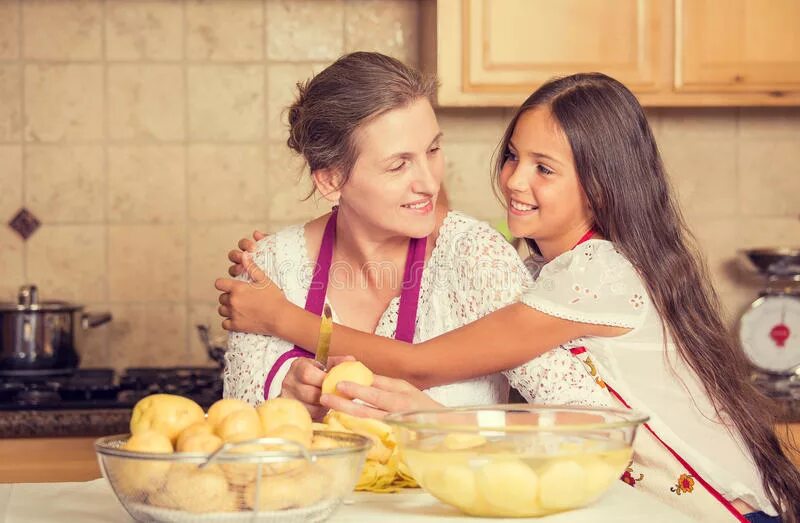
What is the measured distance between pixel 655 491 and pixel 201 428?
83 cm

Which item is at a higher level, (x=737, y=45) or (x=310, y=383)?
(x=737, y=45)

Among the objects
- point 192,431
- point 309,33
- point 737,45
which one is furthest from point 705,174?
point 192,431

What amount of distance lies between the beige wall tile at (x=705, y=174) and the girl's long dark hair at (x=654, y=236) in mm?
1258

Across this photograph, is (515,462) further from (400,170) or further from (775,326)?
(775,326)

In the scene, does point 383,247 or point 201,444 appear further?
point 383,247

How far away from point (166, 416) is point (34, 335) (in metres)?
1.66

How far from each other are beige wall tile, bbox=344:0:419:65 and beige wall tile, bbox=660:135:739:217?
774 millimetres

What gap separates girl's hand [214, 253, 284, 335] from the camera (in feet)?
5.78

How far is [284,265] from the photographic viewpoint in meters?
1.86

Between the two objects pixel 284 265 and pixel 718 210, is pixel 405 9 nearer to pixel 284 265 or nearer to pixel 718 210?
pixel 718 210

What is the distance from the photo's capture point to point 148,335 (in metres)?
2.93

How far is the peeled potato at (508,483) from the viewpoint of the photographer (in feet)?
3.31

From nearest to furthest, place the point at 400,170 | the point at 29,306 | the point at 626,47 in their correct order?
the point at 400,170
the point at 29,306
the point at 626,47

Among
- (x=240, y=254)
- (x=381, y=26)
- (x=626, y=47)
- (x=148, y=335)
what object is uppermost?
(x=381, y=26)
